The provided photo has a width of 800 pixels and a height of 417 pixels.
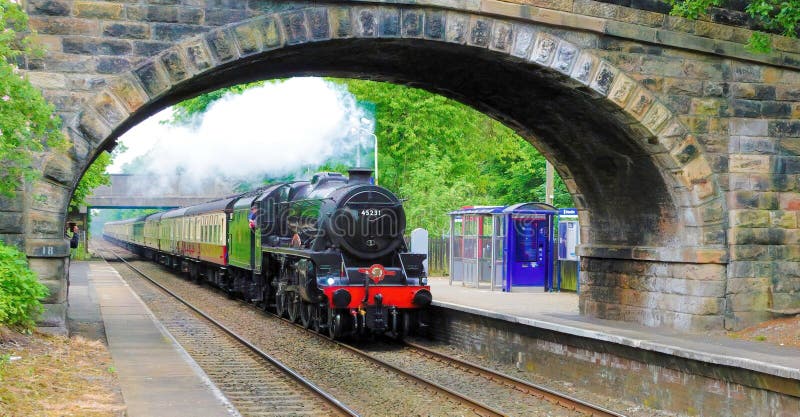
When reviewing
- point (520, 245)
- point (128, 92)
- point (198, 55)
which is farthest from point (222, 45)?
point (520, 245)

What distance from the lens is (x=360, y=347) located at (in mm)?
15141

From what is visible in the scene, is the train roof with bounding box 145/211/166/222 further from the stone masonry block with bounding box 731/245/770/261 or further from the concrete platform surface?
the stone masonry block with bounding box 731/245/770/261

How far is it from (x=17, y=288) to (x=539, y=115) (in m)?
8.33

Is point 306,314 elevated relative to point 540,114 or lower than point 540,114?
lower

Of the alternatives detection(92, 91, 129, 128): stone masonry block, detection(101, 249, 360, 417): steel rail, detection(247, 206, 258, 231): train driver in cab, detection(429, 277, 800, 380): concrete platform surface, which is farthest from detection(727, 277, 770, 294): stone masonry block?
detection(247, 206, 258, 231): train driver in cab

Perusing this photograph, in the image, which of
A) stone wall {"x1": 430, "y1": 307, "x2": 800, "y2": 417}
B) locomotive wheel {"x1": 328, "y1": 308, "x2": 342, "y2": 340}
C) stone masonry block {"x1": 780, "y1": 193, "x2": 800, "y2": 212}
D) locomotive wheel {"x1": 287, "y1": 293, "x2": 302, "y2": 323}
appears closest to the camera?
stone wall {"x1": 430, "y1": 307, "x2": 800, "y2": 417}

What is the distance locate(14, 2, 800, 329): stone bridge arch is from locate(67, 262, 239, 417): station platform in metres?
1.41

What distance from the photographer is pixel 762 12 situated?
1113cm

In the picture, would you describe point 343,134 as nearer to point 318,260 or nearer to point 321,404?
point 318,260

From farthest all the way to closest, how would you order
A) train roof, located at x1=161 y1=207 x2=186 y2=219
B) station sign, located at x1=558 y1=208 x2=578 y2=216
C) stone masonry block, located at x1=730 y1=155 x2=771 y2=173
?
train roof, located at x1=161 y1=207 x2=186 y2=219
station sign, located at x1=558 y1=208 x2=578 y2=216
stone masonry block, located at x1=730 y1=155 x2=771 y2=173

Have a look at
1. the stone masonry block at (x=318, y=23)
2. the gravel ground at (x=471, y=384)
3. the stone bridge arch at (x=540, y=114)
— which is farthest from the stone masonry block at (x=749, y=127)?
the stone masonry block at (x=318, y=23)

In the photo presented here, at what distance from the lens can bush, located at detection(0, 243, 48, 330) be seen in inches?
384

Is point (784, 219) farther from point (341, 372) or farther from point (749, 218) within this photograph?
point (341, 372)

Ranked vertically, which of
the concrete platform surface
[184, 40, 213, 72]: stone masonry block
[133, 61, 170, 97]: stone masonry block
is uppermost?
[184, 40, 213, 72]: stone masonry block
